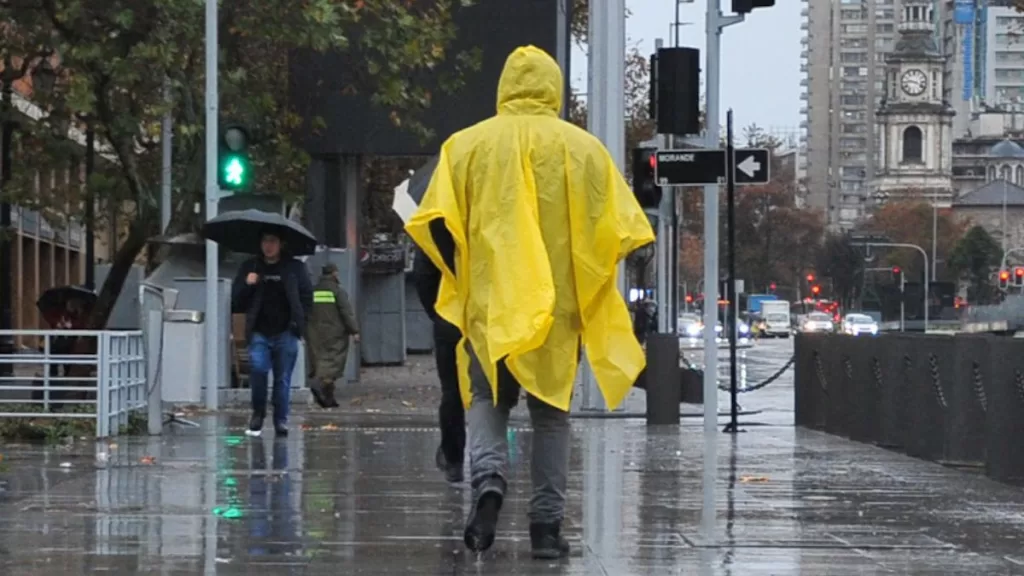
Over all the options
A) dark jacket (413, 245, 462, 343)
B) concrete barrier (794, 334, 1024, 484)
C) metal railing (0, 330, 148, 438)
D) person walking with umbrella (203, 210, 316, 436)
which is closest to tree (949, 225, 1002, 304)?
concrete barrier (794, 334, 1024, 484)

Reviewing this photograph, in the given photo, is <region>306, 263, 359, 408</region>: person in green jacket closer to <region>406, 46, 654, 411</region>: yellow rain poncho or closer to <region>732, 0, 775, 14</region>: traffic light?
<region>732, 0, 775, 14</region>: traffic light

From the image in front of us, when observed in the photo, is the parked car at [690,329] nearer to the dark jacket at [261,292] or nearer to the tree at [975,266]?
the tree at [975,266]

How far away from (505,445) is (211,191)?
14.3 m

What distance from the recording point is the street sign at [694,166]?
1755 cm


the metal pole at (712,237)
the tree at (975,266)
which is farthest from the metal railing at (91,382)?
the tree at (975,266)

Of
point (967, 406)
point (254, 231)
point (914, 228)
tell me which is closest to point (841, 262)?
point (914, 228)

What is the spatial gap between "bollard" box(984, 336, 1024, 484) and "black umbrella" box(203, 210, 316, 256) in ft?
19.3

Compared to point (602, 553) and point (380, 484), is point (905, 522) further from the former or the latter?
point (380, 484)

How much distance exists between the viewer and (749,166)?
17.8 m

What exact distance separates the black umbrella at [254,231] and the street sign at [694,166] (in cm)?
302

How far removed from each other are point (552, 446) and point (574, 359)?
14.3 inches

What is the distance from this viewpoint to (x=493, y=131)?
8.37 meters

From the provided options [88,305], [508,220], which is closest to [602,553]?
[508,220]

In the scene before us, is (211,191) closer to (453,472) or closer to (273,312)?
(273,312)
